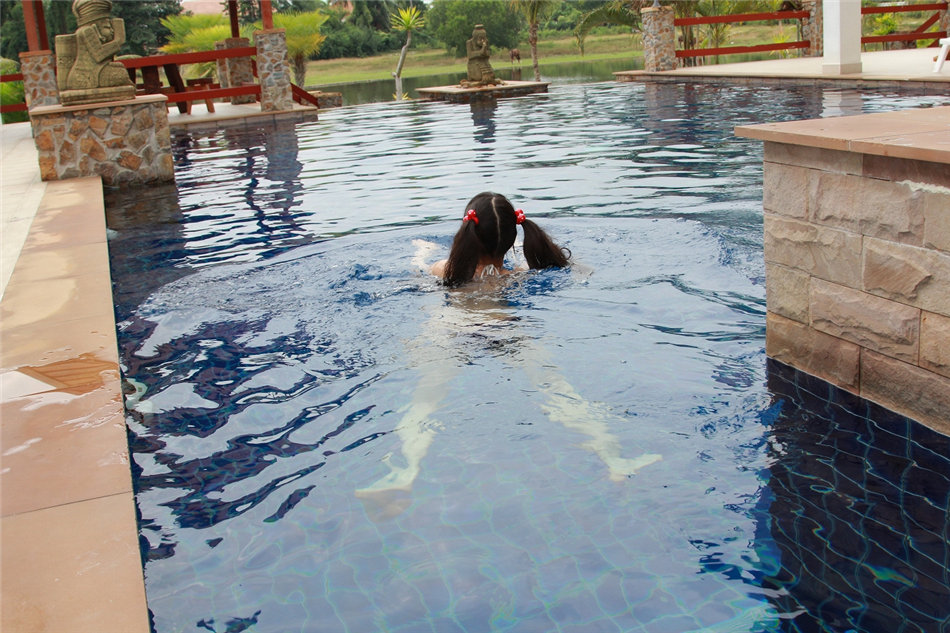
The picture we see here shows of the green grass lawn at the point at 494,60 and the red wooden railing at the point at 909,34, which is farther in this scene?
the green grass lawn at the point at 494,60

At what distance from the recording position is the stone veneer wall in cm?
306

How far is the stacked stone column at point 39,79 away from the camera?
56.4ft

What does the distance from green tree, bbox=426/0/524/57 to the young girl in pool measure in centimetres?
4885

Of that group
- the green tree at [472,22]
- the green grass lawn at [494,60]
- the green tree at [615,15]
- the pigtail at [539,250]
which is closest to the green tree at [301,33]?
the green tree at [615,15]

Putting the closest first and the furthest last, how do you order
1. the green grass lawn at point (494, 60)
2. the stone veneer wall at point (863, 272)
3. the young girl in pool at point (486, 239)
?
the stone veneer wall at point (863, 272) → the young girl in pool at point (486, 239) → the green grass lawn at point (494, 60)

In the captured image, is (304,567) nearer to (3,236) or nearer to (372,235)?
(372,235)

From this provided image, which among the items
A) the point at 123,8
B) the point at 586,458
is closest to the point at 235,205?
the point at 586,458

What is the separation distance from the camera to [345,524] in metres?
2.99

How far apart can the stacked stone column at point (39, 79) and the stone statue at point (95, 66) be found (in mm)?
6492

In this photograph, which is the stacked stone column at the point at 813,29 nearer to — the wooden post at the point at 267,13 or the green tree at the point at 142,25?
the wooden post at the point at 267,13

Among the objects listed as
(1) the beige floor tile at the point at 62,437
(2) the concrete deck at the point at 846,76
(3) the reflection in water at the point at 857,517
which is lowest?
(3) the reflection in water at the point at 857,517

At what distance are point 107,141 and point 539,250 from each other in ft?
24.0

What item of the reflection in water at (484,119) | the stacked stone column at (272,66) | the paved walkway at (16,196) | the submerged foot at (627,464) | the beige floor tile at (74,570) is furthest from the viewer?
the stacked stone column at (272,66)

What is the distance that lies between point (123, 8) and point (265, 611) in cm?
4488
